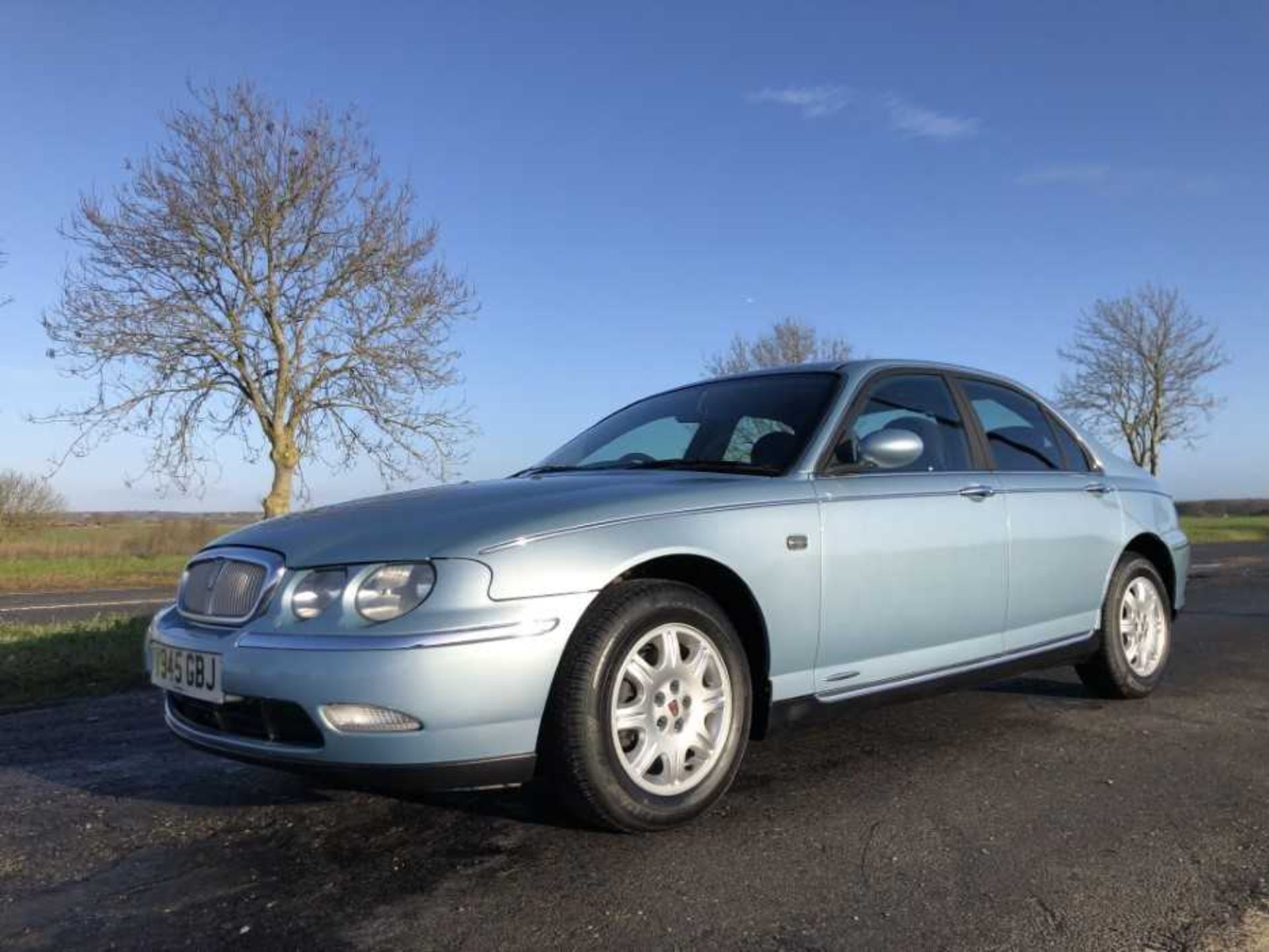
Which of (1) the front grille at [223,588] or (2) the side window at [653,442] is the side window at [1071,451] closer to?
(2) the side window at [653,442]

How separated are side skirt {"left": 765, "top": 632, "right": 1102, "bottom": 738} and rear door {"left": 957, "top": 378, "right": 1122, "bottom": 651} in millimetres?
59

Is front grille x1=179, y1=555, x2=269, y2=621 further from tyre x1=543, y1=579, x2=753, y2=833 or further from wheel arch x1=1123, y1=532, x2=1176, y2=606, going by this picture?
wheel arch x1=1123, y1=532, x2=1176, y2=606

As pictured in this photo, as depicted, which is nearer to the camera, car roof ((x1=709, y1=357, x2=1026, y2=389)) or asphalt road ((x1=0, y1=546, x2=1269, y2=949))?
asphalt road ((x1=0, y1=546, x2=1269, y2=949))

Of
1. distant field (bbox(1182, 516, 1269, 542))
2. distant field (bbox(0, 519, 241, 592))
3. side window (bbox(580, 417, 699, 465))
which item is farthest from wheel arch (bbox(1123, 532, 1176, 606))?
distant field (bbox(1182, 516, 1269, 542))

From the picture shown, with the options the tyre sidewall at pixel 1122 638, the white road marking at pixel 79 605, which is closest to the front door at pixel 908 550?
the tyre sidewall at pixel 1122 638

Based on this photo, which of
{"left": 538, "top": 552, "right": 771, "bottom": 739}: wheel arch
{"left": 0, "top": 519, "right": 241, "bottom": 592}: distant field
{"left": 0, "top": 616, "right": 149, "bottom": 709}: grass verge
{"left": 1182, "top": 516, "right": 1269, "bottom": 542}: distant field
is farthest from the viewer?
{"left": 1182, "top": 516, "right": 1269, "bottom": 542}: distant field

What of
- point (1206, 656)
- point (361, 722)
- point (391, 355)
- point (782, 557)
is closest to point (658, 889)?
point (361, 722)

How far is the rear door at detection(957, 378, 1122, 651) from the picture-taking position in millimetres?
4297

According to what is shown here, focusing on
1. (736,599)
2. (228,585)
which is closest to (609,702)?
(736,599)

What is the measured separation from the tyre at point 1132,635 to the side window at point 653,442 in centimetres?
234

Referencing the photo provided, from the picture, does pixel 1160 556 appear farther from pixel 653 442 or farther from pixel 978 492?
pixel 653 442

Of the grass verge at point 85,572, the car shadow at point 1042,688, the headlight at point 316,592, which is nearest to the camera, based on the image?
the headlight at point 316,592

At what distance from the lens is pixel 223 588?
3113 mm

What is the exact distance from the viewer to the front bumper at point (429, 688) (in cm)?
262
